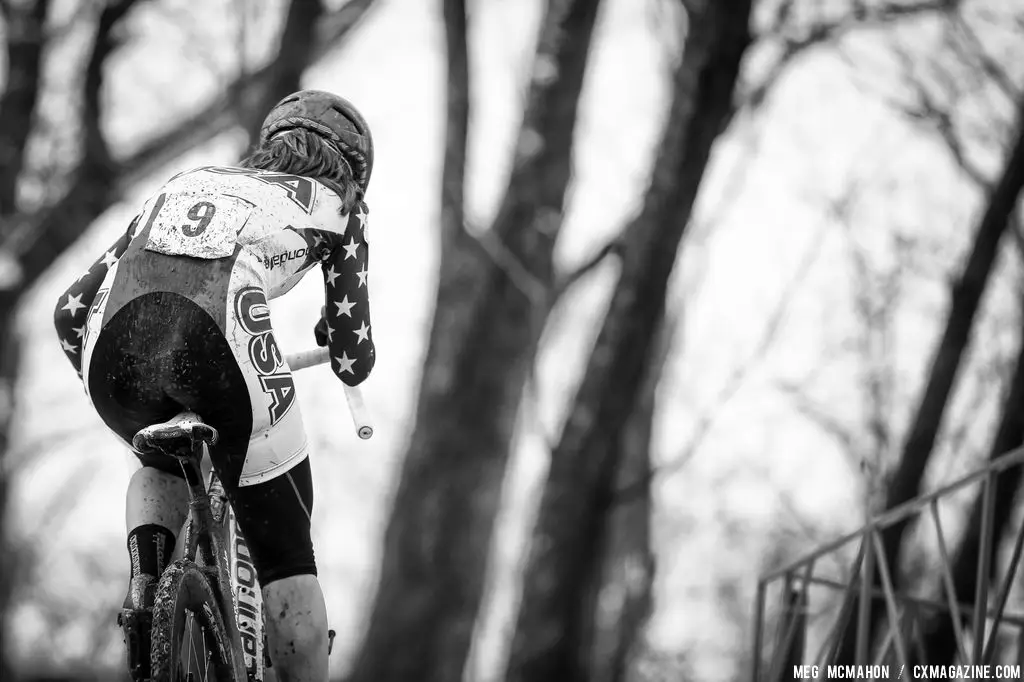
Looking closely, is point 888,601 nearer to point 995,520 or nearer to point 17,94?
point 995,520

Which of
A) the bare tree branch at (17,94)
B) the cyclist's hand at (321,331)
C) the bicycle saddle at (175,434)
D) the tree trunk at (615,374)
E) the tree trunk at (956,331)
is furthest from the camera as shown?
the bare tree branch at (17,94)

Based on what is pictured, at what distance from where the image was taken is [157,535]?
4.15 meters

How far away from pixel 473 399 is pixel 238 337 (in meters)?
6.54

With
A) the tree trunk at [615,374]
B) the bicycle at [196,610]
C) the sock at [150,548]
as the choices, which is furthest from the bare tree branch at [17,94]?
the bicycle at [196,610]

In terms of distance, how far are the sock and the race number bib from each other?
83cm

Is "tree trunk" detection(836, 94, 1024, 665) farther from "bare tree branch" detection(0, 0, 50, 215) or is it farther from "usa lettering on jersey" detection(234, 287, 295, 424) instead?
"usa lettering on jersey" detection(234, 287, 295, 424)

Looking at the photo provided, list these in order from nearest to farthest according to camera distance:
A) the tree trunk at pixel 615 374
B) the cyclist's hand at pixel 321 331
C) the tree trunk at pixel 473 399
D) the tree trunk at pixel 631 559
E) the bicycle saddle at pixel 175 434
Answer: the bicycle saddle at pixel 175 434
the cyclist's hand at pixel 321 331
the tree trunk at pixel 615 374
the tree trunk at pixel 473 399
the tree trunk at pixel 631 559

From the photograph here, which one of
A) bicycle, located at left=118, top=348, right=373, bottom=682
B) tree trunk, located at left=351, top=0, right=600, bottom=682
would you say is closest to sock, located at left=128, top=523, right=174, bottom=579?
bicycle, located at left=118, top=348, right=373, bottom=682

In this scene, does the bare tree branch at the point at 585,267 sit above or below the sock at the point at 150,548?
above

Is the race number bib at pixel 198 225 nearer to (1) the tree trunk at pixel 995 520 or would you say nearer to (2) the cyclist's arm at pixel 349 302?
(2) the cyclist's arm at pixel 349 302

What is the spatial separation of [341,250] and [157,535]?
38.1 inches

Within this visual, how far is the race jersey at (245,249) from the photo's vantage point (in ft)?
12.7

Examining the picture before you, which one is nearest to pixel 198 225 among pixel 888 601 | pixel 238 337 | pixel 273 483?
pixel 238 337

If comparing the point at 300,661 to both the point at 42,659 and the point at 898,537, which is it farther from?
the point at 42,659
